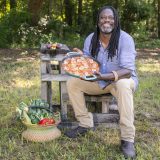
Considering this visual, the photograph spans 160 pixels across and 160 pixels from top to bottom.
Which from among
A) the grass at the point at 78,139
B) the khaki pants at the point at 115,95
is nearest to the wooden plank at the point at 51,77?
the khaki pants at the point at 115,95

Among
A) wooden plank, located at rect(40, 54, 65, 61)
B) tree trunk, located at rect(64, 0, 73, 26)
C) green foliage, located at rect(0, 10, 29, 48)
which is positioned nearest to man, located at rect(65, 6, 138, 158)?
wooden plank, located at rect(40, 54, 65, 61)

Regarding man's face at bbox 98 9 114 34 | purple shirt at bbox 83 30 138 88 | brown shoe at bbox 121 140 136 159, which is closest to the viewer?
brown shoe at bbox 121 140 136 159

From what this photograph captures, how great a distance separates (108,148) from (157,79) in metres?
3.67

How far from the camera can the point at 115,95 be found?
4.41m

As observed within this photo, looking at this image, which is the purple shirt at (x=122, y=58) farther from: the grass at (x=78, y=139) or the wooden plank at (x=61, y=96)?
the grass at (x=78, y=139)

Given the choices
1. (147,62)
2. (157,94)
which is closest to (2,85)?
(157,94)

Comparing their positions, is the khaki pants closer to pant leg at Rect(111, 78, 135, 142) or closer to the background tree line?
pant leg at Rect(111, 78, 135, 142)

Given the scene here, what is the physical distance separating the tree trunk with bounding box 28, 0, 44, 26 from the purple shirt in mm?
8995

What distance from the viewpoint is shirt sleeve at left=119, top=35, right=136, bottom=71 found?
4281 millimetres

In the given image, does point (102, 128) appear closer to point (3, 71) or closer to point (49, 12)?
point (3, 71)

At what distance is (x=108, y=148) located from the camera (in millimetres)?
4332

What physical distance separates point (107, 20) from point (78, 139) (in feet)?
4.50

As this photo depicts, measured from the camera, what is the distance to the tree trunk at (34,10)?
13.4 meters

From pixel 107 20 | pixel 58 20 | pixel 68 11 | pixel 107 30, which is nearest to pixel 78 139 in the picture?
pixel 107 30
